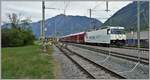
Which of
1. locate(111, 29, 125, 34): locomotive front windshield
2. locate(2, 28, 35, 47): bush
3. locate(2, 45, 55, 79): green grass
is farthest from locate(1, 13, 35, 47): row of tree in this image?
locate(2, 45, 55, 79): green grass

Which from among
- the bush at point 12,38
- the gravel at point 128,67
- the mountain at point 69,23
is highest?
the mountain at point 69,23

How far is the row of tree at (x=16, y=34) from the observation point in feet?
196

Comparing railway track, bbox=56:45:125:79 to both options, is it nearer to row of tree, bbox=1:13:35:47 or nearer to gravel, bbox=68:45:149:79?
gravel, bbox=68:45:149:79

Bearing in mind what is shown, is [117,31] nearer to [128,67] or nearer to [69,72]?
[128,67]

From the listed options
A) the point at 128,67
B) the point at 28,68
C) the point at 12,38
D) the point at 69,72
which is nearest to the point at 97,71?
the point at 69,72

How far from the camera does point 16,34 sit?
61.8 meters

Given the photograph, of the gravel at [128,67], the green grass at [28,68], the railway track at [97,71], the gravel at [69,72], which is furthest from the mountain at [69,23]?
the railway track at [97,71]

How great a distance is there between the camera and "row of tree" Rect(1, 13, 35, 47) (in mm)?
59844

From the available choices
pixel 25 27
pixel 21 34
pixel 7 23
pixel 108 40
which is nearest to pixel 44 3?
pixel 108 40

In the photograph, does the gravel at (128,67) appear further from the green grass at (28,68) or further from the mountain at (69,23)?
the mountain at (69,23)

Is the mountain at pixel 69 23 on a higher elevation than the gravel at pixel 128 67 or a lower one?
higher

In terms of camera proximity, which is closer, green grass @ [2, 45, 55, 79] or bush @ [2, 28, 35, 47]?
green grass @ [2, 45, 55, 79]

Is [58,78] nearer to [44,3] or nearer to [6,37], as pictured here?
[44,3]

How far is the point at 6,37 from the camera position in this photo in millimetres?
59969
